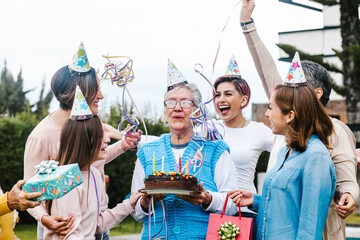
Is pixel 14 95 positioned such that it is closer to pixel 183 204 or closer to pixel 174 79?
pixel 174 79

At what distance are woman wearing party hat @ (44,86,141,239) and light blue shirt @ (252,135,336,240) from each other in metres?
0.95

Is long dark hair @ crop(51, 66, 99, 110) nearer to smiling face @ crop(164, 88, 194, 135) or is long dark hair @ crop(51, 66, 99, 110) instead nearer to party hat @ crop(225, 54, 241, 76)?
smiling face @ crop(164, 88, 194, 135)

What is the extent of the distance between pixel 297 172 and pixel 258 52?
1246 millimetres

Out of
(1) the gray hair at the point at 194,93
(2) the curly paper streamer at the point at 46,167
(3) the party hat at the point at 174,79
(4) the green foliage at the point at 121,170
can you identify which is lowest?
(4) the green foliage at the point at 121,170

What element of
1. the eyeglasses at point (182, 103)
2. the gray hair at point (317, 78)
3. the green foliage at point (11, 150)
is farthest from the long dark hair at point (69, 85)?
the green foliage at point (11, 150)

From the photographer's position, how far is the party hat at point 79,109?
2.72 m

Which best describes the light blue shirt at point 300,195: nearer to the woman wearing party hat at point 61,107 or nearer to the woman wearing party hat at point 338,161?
the woman wearing party hat at point 338,161

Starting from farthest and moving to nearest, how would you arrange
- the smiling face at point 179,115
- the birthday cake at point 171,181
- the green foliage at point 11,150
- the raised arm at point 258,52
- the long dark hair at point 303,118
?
the green foliage at point 11,150
the raised arm at point 258,52
the smiling face at point 179,115
the birthday cake at point 171,181
the long dark hair at point 303,118

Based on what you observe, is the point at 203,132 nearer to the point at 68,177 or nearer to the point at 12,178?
the point at 68,177

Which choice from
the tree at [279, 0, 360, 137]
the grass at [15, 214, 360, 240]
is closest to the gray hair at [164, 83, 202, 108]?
the grass at [15, 214, 360, 240]

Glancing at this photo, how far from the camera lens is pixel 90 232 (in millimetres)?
2697

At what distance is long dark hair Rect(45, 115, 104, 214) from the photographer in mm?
2684

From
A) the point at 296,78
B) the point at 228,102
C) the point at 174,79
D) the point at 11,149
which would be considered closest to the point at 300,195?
the point at 296,78

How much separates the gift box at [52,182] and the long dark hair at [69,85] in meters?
0.65
